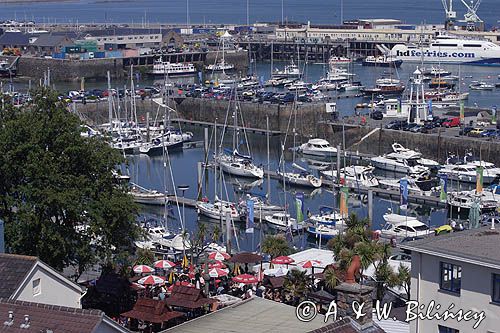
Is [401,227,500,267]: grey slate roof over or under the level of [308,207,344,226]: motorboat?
over

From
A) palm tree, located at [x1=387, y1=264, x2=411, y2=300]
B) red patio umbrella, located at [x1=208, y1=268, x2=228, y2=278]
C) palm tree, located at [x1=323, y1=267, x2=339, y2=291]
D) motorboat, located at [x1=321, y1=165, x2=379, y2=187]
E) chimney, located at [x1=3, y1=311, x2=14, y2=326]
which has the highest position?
chimney, located at [x1=3, y1=311, x2=14, y2=326]

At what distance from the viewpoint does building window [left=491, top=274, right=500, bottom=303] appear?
1269cm

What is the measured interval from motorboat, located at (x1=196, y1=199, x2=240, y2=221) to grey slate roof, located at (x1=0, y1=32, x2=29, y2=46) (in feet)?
205

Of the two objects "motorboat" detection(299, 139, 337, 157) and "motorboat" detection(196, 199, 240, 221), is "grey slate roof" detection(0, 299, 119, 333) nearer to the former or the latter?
"motorboat" detection(196, 199, 240, 221)

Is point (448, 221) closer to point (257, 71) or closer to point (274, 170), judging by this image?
point (274, 170)

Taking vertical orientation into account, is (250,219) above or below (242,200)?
above

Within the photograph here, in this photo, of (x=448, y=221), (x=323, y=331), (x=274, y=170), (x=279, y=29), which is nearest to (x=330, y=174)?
(x=274, y=170)

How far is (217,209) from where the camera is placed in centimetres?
3388

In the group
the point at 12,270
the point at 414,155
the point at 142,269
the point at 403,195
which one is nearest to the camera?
the point at 12,270

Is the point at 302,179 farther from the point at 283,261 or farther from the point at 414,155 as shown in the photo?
the point at 283,261

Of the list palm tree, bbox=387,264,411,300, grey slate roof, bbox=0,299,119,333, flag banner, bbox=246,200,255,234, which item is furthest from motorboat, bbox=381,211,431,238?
grey slate roof, bbox=0,299,119,333

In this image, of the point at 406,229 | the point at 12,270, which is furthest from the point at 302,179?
the point at 12,270

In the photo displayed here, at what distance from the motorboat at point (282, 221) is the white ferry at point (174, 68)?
5195 cm

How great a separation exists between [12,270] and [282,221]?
1915 cm
